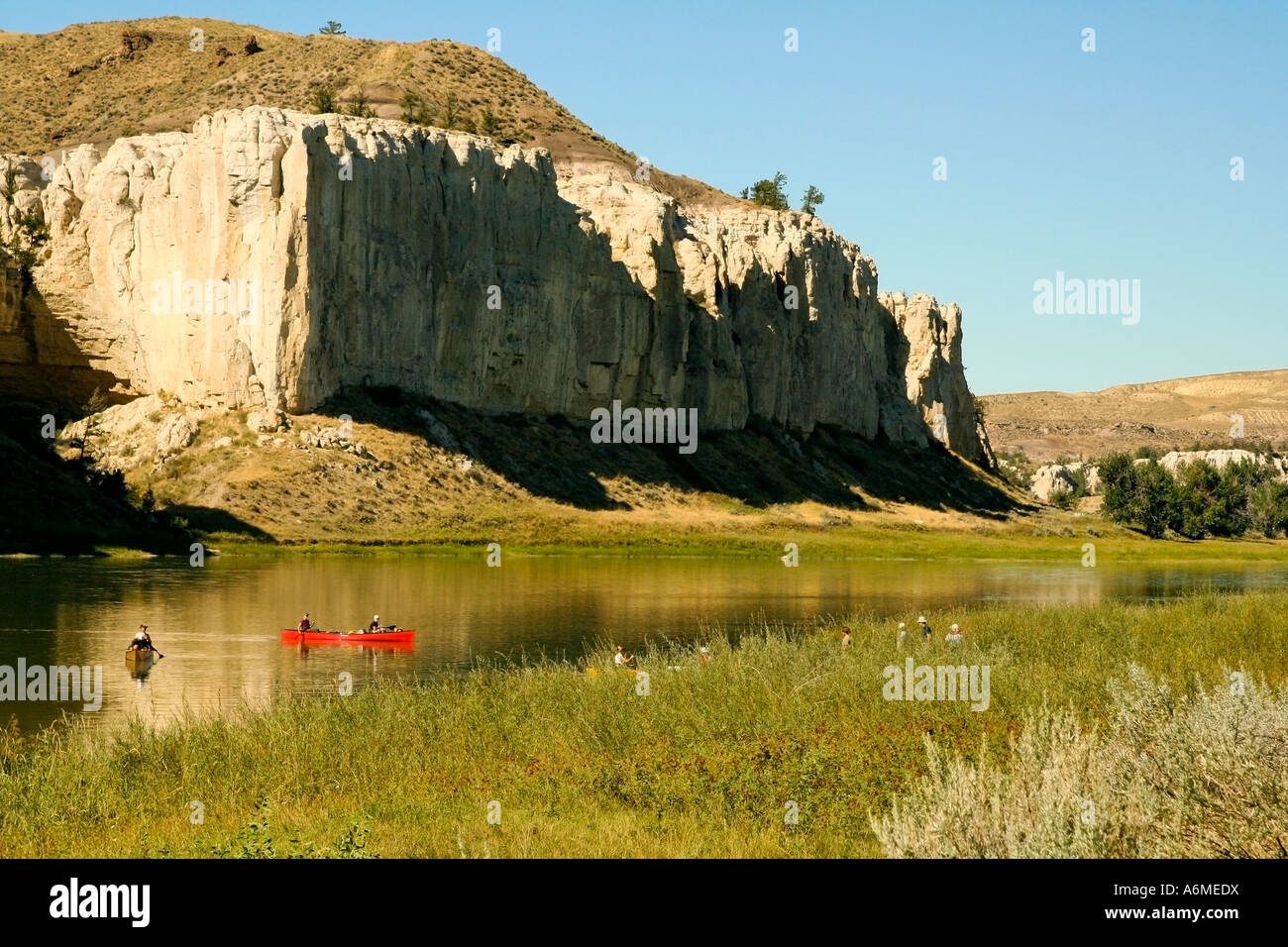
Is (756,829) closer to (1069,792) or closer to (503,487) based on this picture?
(1069,792)

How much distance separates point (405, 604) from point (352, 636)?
34.2 feet

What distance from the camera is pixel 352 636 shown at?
1464 inches

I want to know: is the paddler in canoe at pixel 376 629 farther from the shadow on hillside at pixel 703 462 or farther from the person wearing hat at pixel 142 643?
the shadow on hillside at pixel 703 462

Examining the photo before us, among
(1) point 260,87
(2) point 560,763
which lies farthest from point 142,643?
(1) point 260,87

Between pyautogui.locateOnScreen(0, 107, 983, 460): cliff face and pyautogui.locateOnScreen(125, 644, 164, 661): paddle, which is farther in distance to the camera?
pyautogui.locateOnScreen(0, 107, 983, 460): cliff face

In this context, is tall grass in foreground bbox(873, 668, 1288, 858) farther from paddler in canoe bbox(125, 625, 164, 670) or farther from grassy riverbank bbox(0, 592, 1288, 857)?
paddler in canoe bbox(125, 625, 164, 670)

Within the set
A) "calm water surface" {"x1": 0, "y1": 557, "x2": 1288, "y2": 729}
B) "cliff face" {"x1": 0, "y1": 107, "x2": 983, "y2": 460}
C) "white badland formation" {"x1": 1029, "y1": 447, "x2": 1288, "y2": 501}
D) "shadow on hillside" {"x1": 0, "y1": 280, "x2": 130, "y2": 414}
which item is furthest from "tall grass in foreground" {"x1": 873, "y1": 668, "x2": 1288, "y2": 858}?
"white badland formation" {"x1": 1029, "y1": 447, "x2": 1288, "y2": 501}

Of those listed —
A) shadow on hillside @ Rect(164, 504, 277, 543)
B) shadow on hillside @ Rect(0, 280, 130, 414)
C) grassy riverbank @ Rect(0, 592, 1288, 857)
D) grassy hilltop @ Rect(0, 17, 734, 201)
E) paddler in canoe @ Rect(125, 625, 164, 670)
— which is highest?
grassy hilltop @ Rect(0, 17, 734, 201)

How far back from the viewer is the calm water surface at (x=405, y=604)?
3197cm

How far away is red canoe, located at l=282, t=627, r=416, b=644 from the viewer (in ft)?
122

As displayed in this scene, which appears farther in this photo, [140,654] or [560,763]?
[140,654]

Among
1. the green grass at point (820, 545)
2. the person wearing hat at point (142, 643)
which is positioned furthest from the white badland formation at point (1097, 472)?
the person wearing hat at point (142, 643)

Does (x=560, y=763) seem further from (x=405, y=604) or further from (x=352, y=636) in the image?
(x=405, y=604)

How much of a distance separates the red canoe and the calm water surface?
18.6 inches
